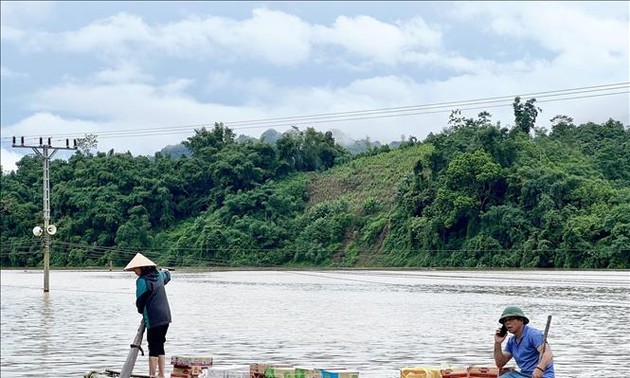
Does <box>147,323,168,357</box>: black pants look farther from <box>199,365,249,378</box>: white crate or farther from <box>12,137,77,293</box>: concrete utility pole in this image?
<box>12,137,77,293</box>: concrete utility pole

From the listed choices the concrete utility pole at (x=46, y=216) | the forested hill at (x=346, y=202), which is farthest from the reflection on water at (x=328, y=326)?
the forested hill at (x=346, y=202)

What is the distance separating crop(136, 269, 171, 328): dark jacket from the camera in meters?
11.5

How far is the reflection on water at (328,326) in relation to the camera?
15.1m

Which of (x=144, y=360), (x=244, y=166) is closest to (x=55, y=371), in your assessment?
(x=144, y=360)

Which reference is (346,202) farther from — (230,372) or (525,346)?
(525,346)

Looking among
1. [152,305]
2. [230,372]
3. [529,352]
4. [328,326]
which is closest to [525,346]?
[529,352]

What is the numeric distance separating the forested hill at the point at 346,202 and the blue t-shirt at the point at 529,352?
40.1 m

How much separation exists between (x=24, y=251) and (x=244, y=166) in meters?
18.4

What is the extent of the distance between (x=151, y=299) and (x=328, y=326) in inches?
419

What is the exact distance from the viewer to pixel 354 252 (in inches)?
2785

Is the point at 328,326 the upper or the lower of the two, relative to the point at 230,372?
lower

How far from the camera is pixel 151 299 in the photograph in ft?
37.8

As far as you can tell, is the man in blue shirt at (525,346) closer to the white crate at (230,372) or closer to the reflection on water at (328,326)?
the white crate at (230,372)

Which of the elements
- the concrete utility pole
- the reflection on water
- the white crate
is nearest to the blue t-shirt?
the white crate
